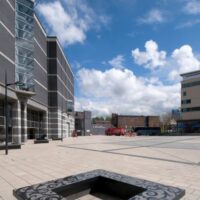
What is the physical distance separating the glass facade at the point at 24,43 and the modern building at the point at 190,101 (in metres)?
57.2

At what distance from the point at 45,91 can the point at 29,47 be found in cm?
1371

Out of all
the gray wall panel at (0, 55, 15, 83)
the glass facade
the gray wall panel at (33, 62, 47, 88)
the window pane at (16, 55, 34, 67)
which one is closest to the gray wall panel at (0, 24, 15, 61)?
the gray wall panel at (0, 55, 15, 83)

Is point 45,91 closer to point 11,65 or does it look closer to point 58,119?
point 58,119

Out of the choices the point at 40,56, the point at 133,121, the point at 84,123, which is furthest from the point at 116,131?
the point at 133,121

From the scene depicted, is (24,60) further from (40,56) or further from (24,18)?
(40,56)

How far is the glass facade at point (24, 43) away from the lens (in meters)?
31.0

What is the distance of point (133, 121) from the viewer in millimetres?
120500

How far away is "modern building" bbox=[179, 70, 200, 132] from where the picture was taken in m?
75.8

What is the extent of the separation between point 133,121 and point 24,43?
93.8 metres

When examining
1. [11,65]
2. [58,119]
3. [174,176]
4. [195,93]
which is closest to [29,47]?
[11,65]

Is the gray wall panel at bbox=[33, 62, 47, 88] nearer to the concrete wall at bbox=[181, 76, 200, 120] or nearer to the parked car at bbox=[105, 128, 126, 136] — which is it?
the parked car at bbox=[105, 128, 126, 136]

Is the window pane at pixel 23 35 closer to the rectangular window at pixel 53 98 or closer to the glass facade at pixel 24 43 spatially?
the glass facade at pixel 24 43

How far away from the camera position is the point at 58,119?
49.0 meters

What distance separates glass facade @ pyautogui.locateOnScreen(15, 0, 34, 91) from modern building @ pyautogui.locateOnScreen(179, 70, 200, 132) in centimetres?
5718
